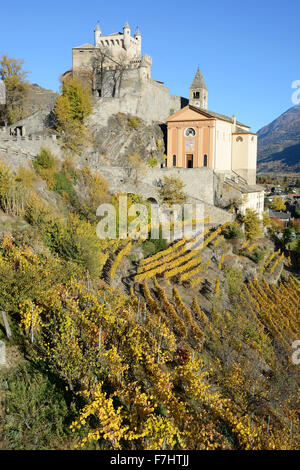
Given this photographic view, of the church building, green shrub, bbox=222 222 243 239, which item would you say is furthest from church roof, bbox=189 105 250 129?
green shrub, bbox=222 222 243 239

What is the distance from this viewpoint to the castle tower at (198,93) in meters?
46.9

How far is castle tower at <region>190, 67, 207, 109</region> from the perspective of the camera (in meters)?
46.9

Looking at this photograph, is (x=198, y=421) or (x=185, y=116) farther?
(x=185, y=116)

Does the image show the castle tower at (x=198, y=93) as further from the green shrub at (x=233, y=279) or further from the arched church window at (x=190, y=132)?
the green shrub at (x=233, y=279)

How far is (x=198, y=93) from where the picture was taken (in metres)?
47.0

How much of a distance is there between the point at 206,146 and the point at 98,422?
33.8m

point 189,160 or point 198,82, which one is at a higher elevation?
point 198,82

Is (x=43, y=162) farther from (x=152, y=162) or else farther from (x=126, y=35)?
(x=126, y=35)

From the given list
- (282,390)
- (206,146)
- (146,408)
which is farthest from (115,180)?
(146,408)

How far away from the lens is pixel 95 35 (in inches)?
1877

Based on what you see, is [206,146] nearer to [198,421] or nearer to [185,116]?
[185,116]

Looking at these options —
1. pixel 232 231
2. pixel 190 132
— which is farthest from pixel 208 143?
pixel 232 231

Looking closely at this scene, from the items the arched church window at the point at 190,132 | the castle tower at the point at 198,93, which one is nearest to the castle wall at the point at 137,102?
the castle tower at the point at 198,93

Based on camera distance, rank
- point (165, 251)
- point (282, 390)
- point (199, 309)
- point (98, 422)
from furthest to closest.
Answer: point (165, 251), point (199, 309), point (282, 390), point (98, 422)
